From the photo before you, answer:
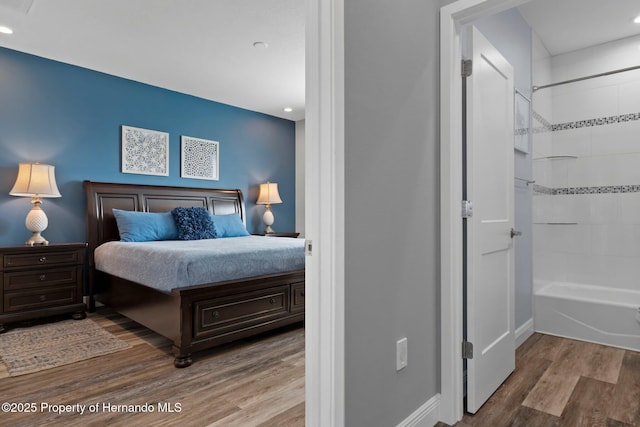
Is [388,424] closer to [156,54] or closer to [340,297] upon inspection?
[340,297]

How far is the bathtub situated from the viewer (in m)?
2.71

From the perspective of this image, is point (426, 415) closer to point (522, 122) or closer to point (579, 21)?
point (522, 122)

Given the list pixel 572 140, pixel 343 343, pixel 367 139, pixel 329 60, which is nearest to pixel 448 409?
pixel 343 343

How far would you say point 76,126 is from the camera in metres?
3.93

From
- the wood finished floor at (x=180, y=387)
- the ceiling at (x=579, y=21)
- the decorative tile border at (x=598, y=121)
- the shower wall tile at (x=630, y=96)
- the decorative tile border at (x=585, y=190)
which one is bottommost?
the wood finished floor at (x=180, y=387)

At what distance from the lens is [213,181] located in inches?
202

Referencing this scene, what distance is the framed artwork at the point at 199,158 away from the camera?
4.79m

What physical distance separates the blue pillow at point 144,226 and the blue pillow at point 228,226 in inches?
20.5

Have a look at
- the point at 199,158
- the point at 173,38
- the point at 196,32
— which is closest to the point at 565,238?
the point at 196,32

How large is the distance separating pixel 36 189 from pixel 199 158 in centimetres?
192

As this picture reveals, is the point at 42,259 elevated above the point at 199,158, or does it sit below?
below

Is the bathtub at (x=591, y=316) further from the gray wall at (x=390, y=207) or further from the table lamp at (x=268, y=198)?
the table lamp at (x=268, y=198)

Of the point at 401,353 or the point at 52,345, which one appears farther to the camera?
the point at 52,345

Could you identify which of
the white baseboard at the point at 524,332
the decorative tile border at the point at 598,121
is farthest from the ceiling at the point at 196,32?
the white baseboard at the point at 524,332
